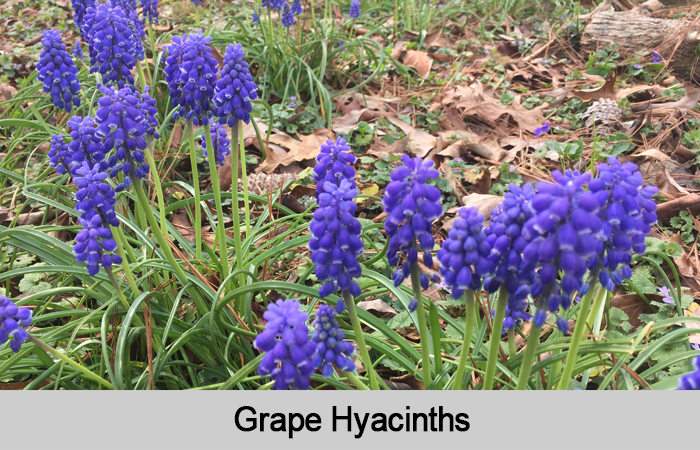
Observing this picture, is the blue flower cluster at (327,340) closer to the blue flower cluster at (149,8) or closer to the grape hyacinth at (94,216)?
the grape hyacinth at (94,216)

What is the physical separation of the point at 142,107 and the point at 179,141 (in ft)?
8.64

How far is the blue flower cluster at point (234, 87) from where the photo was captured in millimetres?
2580

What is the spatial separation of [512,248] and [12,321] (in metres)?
1.97

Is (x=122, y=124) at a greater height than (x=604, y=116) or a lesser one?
greater

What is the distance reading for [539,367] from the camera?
2074 millimetres

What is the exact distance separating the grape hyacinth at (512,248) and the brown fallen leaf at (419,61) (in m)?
5.82

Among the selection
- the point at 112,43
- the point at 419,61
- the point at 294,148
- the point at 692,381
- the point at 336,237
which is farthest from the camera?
the point at 419,61

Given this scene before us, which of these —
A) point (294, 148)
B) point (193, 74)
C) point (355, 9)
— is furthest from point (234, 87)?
point (355, 9)

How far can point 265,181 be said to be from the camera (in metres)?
4.76

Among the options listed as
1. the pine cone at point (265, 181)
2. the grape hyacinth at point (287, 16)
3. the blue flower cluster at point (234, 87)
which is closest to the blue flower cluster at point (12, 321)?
the blue flower cluster at point (234, 87)

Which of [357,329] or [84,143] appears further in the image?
[84,143]

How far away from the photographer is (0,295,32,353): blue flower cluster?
6.33ft

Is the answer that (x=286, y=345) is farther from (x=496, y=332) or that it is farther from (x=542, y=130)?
(x=542, y=130)

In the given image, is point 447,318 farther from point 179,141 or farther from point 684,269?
point 179,141
